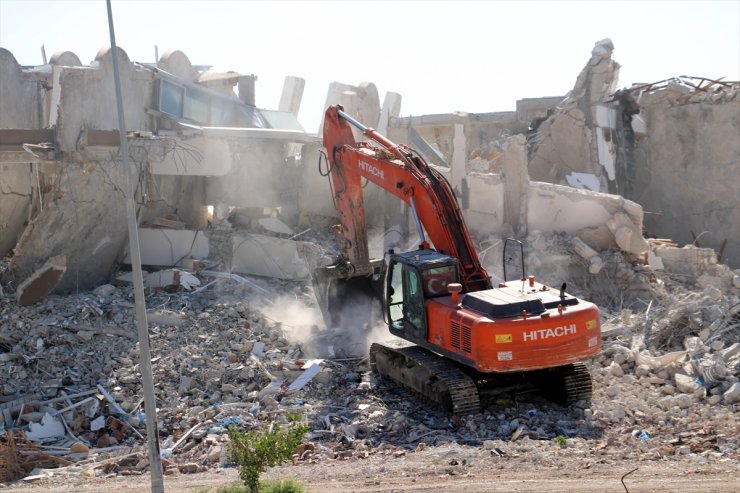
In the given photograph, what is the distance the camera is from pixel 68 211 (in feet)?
49.4

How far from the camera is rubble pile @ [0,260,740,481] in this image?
9711 millimetres

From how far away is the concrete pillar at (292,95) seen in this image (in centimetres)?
2359

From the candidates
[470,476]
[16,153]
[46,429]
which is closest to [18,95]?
[16,153]

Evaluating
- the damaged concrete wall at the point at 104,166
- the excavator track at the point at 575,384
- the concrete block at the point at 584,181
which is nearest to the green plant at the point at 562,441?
the excavator track at the point at 575,384

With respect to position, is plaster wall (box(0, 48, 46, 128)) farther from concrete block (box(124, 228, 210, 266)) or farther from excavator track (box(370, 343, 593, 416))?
excavator track (box(370, 343, 593, 416))

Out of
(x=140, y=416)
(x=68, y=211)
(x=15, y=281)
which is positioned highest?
(x=68, y=211)

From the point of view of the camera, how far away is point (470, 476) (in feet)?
27.6

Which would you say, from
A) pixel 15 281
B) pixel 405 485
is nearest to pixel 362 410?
pixel 405 485

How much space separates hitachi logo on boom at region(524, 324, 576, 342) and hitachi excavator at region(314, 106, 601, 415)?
0.04 ft

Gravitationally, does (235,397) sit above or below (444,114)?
below

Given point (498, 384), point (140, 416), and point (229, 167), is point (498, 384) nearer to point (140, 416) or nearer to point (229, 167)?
point (140, 416)

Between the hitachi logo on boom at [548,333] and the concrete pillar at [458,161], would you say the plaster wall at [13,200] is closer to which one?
the concrete pillar at [458,161]

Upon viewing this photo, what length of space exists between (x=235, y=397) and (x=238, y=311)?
2.94 meters

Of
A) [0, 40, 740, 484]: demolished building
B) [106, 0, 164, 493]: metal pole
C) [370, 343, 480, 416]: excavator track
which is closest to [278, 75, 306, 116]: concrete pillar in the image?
[0, 40, 740, 484]: demolished building
